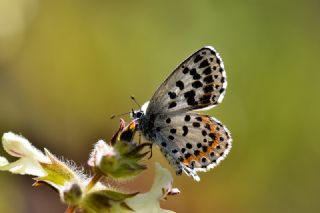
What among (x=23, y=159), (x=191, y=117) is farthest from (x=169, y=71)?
(x=23, y=159)

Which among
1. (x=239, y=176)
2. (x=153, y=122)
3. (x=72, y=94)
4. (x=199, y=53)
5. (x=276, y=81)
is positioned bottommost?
(x=239, y=176)

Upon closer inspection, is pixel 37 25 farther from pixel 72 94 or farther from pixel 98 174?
pixel 98 174

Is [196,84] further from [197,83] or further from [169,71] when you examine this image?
[169,71]

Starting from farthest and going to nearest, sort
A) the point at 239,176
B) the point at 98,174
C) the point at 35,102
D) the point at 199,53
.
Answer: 1. the point at 35,102
2. the point at 239,176
3. the point at 199,53
4. the point at 98,174

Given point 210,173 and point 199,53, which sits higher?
point 199,53

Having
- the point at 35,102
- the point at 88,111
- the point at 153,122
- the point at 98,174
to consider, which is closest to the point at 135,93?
the point at 88,111

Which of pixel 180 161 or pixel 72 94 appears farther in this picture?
pixel 72 94
